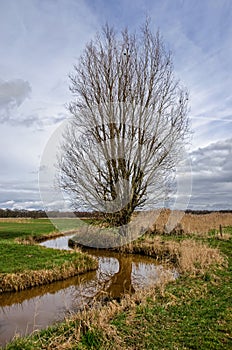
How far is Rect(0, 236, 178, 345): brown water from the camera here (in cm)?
792

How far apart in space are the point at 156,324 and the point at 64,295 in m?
4.81

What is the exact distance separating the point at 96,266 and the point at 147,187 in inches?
242

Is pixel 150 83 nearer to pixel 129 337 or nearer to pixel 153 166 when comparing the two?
pixel 153 166

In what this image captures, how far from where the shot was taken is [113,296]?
976 centimetres

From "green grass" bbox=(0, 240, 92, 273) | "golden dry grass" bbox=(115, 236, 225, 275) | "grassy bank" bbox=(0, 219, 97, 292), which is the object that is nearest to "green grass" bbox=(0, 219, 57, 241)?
"green grass" bbox=(0, 240, 92, 273)

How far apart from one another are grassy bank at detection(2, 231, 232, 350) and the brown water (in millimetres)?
1285

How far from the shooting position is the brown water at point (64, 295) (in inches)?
312

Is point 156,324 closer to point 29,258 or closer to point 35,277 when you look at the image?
point 35,277

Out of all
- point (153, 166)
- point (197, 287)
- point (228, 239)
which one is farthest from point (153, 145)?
point (197, 287)

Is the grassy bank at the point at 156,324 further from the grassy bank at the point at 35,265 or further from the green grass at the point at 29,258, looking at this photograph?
the green grass at the point at 29,258

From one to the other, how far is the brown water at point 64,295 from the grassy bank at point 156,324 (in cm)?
128

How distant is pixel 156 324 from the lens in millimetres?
6039

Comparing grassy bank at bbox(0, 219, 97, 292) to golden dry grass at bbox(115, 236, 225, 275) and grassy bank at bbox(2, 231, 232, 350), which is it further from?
grassy bank at bbox(2, 231, 232, 350)

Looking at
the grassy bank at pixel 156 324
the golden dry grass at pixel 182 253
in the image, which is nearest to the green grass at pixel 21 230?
the golden dry grass at pixel 182 253
